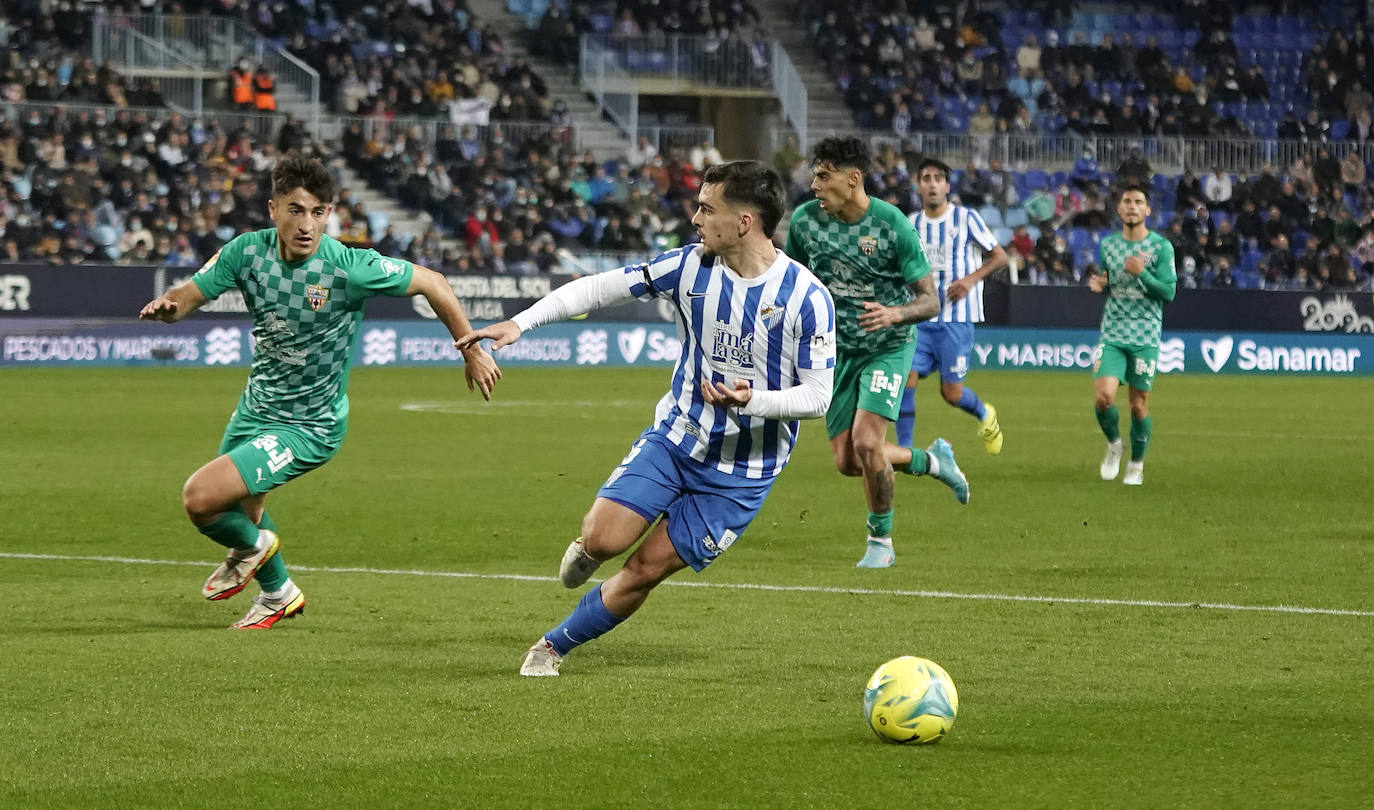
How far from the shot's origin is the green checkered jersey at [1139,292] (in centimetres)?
1591

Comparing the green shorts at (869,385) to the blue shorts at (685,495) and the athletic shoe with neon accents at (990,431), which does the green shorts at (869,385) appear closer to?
the blue shorts at (685,495)

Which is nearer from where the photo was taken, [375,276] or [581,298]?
[581,298]

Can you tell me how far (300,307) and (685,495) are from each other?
209 cm

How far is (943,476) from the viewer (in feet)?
40.5

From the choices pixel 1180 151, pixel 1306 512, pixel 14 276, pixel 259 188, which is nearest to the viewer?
pixel 1306 512

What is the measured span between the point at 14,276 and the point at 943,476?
1867 centimetres

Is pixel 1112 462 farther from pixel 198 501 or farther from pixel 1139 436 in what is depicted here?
pixel 198 501

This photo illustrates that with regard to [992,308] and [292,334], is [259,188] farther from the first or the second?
[292,334]

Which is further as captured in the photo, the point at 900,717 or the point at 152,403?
the point at 152,403

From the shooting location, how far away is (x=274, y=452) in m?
8.61

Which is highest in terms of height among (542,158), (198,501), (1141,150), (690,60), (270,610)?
(690,60)

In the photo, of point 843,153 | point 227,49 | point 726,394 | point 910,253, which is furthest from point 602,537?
point 227,49

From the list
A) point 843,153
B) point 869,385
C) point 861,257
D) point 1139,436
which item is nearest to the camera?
point 843,153

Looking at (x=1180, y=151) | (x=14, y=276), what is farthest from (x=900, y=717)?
(x=1180, y=151)
